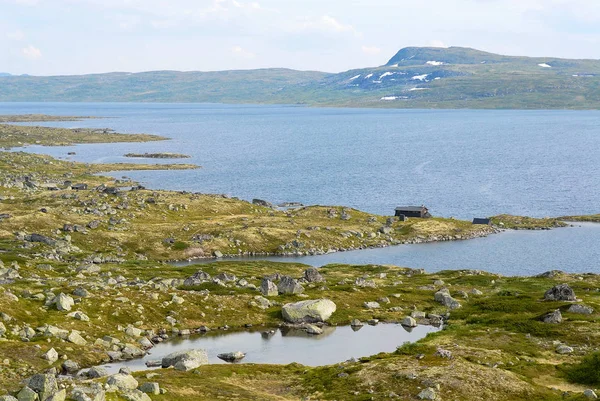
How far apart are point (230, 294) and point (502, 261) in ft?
256

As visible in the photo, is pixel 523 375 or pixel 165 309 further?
pixel 165 309

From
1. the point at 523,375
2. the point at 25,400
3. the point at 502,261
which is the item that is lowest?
the point at 502,261

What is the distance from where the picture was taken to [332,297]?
341ft

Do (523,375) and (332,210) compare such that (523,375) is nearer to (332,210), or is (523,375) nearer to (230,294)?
(230,294)

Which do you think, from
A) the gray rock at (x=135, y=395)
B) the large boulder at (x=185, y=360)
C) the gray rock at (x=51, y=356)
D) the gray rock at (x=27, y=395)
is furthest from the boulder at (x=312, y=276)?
the gray rock at (x=27, y=395)

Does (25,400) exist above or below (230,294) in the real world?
above

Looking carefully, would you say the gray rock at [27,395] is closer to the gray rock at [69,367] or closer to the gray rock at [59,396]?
the gray rock at [59,396]

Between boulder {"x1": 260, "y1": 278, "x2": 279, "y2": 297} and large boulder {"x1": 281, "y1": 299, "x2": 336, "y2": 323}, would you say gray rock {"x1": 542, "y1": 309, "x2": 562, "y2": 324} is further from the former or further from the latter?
boulder {"x1": 260, "y1": 278, "x2": 279, "y2": 297}

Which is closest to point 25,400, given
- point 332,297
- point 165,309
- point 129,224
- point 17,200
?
point 165,309

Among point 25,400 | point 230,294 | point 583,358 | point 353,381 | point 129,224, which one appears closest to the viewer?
point 25,400

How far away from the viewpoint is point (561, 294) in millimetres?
100062

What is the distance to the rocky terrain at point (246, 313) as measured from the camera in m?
61.6

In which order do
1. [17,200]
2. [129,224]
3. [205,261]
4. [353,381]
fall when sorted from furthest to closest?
[17,200] → [129,224] → [205,261] → [353,381]

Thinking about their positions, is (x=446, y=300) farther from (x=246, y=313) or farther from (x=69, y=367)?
(x=69, y=367)
